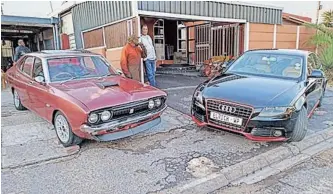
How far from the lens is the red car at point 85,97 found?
3.88m

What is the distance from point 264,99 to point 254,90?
0.30 metres

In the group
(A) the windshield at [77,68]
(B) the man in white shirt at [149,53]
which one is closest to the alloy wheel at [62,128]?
(A) the windshield at [77,68]

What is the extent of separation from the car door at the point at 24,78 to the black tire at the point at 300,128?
4.75m

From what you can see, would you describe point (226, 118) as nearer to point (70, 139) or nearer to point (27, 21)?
point (70, 139)

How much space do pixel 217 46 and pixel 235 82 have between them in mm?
9653

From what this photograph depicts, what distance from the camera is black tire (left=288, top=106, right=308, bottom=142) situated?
430cm

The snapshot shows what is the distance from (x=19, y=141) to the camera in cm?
464

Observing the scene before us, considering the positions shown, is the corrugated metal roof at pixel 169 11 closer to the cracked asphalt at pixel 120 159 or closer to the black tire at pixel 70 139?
the cracked asphalt at pixel 120 159

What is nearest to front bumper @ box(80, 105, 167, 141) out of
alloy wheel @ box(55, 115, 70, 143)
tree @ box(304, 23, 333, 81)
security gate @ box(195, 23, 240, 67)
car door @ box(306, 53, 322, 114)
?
alloy wheel @ box(55, 115, 70, 143)

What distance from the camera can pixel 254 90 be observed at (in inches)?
173

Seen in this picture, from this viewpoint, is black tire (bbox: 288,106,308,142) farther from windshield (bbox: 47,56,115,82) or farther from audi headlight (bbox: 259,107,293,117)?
windshield (bbox: 47,56,115,82)

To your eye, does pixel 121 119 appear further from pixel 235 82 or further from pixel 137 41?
pixel 137 41

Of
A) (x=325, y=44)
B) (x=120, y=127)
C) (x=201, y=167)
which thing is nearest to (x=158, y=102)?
(x=120, y=127)

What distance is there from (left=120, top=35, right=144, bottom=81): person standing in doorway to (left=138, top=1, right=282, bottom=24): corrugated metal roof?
4.20 ft
